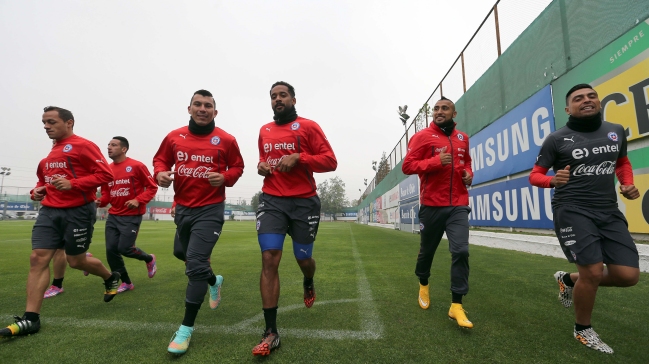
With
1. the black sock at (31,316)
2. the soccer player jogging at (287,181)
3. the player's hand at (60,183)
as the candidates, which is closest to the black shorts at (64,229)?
the player's hand at (60,183)

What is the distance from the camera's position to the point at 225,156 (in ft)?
10.6

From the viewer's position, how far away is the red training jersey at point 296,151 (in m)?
2.93

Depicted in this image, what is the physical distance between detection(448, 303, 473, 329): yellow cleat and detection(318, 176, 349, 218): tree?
8745 cm

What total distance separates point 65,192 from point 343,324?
10.3ft

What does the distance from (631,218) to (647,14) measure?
318 centimetres

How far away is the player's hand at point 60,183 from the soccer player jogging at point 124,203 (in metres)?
1.15

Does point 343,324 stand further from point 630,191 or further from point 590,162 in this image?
point 630,191

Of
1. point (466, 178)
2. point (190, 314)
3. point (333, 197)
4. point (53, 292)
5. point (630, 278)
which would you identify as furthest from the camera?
point (333, 197)

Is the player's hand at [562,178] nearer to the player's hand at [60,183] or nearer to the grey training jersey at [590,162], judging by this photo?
the grey training jersey at [590,162]

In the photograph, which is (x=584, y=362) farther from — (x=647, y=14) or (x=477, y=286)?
(x=647, y=14)

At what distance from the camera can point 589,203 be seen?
258 cm

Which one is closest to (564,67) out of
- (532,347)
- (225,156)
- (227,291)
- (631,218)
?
(631,218)

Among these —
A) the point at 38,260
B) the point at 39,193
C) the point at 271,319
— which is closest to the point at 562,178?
the point at 271,319

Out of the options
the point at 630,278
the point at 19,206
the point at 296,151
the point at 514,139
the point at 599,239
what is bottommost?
the point at 630,278
